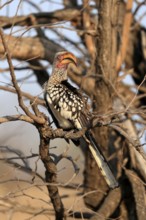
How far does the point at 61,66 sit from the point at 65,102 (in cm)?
38

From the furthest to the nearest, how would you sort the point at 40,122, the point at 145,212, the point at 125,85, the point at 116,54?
the point at 125,85, the point at 116,54, the point at 145,212, the point at 40,122

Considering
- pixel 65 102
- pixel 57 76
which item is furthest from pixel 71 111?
pixel 57 76

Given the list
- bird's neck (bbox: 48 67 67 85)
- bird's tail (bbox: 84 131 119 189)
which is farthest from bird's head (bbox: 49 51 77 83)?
bird's tail (bbox: 84 131 119 189)

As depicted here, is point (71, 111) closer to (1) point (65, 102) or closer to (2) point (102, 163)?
(1) point (65, 102)

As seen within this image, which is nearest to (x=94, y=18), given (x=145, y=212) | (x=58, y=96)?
(x=145, y=212)

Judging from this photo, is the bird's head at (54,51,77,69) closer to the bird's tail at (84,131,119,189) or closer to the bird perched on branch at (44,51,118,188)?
the bird perched on branch at (44,51,118,188)

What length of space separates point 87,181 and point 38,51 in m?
1.27

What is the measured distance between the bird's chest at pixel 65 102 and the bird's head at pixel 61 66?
132 millimetres

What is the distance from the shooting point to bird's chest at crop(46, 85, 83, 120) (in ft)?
11.6

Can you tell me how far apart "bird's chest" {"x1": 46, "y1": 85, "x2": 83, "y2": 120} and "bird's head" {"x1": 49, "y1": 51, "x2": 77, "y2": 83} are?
0.13 metres

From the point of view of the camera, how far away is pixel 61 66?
3857 mm

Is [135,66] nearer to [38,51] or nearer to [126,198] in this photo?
[38,51]

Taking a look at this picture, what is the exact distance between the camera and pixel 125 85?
612 cm

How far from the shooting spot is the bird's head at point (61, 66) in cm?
372
